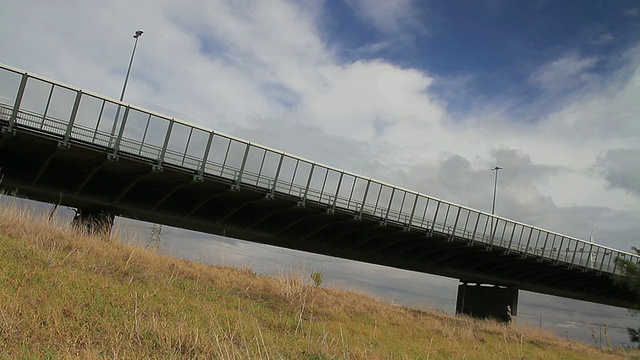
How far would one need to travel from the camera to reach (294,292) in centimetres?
1270

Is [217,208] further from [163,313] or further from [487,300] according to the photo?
[487,300]

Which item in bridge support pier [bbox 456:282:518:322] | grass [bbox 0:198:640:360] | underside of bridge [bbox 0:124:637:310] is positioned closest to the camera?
grass [bbox 0:198:640:360]

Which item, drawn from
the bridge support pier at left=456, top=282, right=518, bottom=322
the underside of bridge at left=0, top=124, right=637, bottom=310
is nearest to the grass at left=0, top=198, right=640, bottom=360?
the underside of bridge at left=0, top=124, right=637, bottom=310

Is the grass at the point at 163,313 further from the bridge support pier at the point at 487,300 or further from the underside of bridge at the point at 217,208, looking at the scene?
the bridge support pier at the point at 487,300

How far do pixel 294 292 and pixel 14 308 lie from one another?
7.71m

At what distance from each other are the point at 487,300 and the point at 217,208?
32889 mm

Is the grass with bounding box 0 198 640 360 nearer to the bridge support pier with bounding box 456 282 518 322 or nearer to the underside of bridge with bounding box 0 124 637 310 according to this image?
the underside of bridge with bounding box 0 124 637 310

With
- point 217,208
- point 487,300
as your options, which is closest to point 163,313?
point 217,208

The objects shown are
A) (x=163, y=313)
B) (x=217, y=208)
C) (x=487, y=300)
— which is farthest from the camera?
(x=487, y=300)

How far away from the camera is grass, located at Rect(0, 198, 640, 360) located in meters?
5.51

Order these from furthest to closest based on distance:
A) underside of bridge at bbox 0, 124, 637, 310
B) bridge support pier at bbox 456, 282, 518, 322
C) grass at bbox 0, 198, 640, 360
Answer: bridge support pier at bbox 456, 282, 518, 322 < underside of bridge at bbox 0, 124, 637, 310 < grass at bbox 0, 198, 640, 360

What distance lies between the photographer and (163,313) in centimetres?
743

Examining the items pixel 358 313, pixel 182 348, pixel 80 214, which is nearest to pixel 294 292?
pixel 358 313

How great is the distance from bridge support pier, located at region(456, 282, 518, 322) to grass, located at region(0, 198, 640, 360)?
107ft
